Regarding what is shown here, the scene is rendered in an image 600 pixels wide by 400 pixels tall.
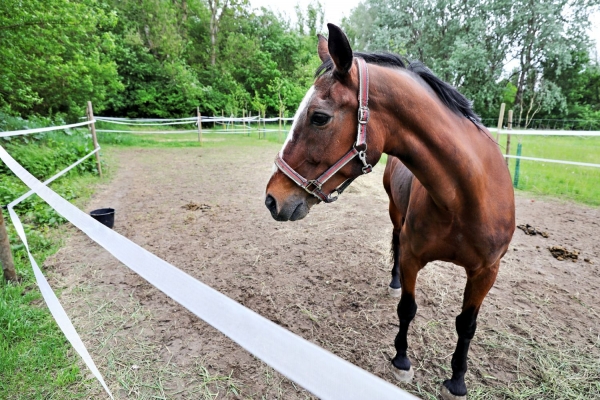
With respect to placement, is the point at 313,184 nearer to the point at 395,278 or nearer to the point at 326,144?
the point at 326,144

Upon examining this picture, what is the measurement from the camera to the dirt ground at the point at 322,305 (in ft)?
6.62

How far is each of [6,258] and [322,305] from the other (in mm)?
2943

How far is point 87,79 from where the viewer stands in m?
10.3

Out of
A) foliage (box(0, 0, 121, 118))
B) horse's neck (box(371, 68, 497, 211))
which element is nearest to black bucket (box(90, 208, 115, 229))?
horse's neck (box(371, 68, 497, 211))

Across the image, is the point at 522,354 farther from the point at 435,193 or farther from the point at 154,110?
the point at 154,110

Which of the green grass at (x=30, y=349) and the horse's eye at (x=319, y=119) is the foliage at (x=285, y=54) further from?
the horse's eye at (x=319, y=119)

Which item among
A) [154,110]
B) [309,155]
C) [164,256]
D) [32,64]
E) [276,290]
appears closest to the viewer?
[309,155]

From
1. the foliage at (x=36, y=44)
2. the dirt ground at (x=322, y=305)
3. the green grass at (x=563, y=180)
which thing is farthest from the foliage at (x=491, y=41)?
the dirt ground at (x=322, y=305)

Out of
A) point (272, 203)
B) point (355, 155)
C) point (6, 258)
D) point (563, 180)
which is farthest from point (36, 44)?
point (563, 180)

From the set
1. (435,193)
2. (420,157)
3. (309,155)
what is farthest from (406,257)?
(309,155)

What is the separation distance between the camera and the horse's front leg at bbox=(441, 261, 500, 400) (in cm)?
182

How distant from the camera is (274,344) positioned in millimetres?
640

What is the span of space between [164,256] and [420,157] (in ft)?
10.8

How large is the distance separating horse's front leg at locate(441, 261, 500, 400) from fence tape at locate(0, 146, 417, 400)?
156 cm
